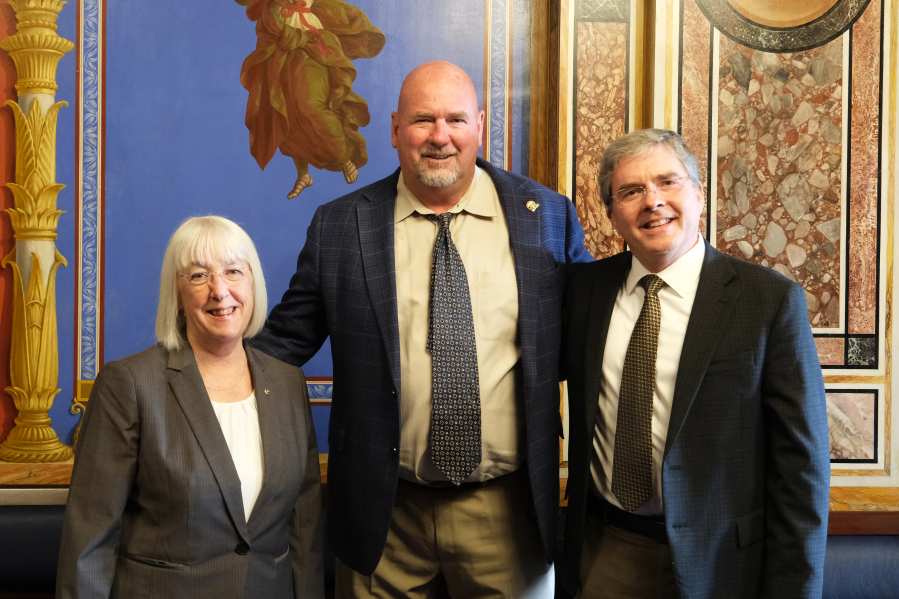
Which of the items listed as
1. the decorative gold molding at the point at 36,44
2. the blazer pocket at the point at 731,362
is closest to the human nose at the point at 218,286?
the blazer pocket at the point at 731,362

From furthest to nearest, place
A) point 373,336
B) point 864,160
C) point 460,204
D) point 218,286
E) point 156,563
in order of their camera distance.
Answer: point 864,160
point 460,204
point 373,336
point 218,286
point 156,563

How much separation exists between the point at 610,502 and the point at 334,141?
202 cm

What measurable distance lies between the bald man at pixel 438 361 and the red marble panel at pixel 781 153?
50.7 inches

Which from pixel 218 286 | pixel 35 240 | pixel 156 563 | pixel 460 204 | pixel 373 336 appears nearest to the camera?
pixel 156 563

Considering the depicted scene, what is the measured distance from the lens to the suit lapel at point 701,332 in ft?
5.02

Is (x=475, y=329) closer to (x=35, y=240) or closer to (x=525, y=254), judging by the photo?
(x=525, y=254)

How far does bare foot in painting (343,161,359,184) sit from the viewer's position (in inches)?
119

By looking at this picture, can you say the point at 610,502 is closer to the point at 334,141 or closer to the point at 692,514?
the point at 692,514

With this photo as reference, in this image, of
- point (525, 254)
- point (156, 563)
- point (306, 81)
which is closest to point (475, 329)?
point (525, 254)

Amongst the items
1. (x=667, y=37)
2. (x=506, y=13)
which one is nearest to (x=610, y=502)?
(x=667, y=37)

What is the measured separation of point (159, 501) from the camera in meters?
1.47

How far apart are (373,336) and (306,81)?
165cm

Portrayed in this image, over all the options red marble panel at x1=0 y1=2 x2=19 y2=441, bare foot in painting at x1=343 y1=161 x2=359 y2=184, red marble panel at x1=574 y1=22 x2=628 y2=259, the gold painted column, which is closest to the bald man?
red marble panel at x1=574 y1=22 x2=628 y2=259

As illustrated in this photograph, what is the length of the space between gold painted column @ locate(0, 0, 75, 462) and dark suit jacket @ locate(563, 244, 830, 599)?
2.66m
